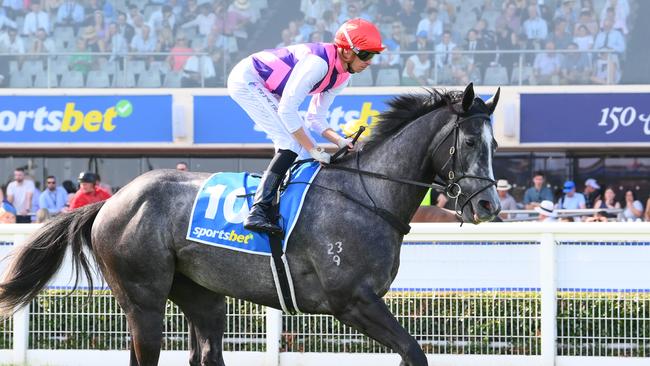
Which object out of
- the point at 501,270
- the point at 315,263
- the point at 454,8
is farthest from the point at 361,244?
the point at 454,8

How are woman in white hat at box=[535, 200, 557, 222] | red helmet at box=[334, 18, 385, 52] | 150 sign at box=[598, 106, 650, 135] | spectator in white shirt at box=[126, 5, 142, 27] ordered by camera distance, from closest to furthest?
red helmet at box=[334, 18, 385, 52]
woman in white hat at box=[535, 200, 557, 222]
150 sign at box=[598, 106, 650, 135]
spectator in white shirt at box=[126, 5, 142, 27]

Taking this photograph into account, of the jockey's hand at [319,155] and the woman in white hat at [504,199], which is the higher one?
the jockey's hand at [319,155]

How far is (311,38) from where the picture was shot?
14.2 metres

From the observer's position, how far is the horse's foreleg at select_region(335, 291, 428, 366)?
4.38m

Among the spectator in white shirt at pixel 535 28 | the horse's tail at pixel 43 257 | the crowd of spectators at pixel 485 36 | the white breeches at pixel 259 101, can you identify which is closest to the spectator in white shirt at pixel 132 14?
the crowd of spectators at pixel 485 36

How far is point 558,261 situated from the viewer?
673cm

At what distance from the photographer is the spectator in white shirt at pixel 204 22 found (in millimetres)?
14602

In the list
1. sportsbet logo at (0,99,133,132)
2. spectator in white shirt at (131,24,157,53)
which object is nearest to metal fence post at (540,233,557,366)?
sportsbet logo at (0,99,133,132)

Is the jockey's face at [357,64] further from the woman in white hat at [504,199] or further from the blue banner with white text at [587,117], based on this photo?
the blue banner with white text at [587,117]

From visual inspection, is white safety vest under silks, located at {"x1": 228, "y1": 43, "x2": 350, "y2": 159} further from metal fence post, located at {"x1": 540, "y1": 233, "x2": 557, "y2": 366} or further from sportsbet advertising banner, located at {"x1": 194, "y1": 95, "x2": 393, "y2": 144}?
sportsbet advertising banner, located at {"x1": 194, "y1": 95, "x2": 393, "y2": 144}

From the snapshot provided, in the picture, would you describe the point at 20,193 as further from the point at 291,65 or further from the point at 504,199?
the point at 291,65

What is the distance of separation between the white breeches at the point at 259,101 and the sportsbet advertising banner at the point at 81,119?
8.79 m

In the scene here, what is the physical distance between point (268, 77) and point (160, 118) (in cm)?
887

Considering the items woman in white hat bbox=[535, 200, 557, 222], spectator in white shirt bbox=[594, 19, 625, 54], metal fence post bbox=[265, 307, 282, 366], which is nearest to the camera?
metal fence post bbox=[265, 307, 282, 366]
